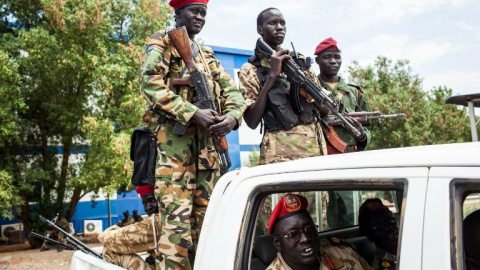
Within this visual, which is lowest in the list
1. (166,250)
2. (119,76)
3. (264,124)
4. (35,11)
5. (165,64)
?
(166,250)

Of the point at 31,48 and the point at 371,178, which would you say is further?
the point at 31,48

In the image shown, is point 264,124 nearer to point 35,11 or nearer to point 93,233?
point 35,11

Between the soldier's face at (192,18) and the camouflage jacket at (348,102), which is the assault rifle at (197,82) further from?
the camouflage jacket at (348,102)

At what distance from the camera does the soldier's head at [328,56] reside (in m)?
4.30

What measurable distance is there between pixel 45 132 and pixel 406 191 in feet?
44.6

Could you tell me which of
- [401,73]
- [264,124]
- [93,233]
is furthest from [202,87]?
[401,73]

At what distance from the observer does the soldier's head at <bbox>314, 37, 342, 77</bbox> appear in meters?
4.30

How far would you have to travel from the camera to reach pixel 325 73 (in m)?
4.42

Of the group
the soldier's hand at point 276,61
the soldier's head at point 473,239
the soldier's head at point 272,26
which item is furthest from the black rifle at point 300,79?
the soldier's head at point 473,239

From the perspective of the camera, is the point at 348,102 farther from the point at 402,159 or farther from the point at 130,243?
the point at 402,159

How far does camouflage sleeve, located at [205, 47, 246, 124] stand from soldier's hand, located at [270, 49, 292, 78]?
0.39m

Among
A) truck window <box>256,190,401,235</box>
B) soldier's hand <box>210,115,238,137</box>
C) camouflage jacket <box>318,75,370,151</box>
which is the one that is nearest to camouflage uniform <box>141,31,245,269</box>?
soldier's hand <box>210,115,238,137</box>

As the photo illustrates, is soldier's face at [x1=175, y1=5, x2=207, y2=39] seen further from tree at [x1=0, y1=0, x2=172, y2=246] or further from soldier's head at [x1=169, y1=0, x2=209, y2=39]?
tree at [x1=0, y1=0, x2=172, y2=246]

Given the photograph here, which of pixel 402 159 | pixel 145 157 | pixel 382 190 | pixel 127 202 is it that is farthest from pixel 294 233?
pixel 127 202
